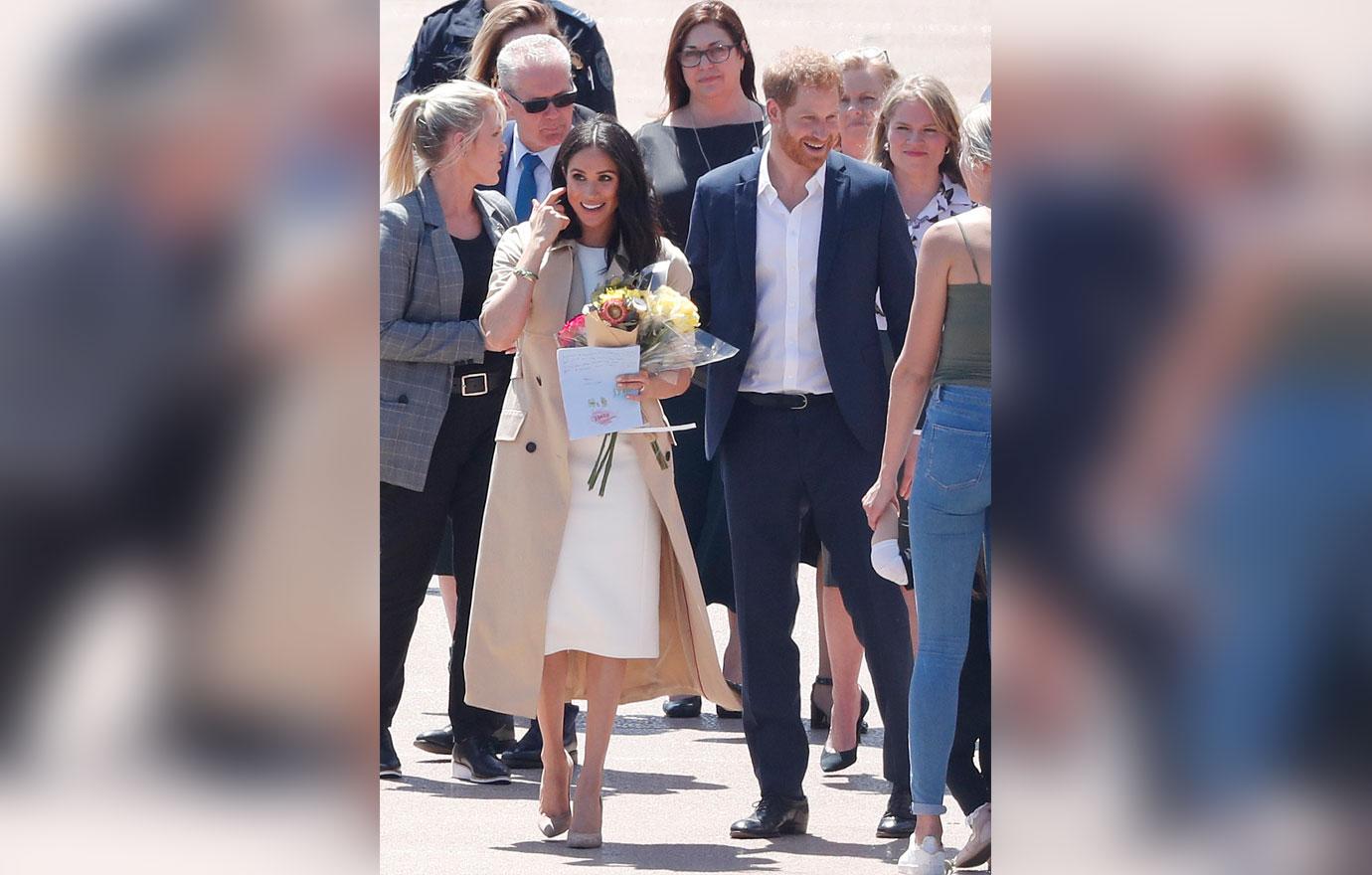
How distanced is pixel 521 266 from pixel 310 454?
3.30m

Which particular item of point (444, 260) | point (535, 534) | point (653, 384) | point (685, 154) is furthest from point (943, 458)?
point (685, 154)

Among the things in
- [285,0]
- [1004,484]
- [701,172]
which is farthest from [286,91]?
[701,172]

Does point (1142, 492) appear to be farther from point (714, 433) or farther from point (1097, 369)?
point (714, 433)

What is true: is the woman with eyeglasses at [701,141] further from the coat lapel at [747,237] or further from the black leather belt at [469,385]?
the coat lapel at [747,237]

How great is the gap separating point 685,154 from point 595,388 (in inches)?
69.0

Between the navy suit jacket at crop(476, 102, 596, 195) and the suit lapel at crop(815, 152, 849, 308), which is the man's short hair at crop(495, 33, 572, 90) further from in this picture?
the suit lapel at crop(815, 152, 849, 308)

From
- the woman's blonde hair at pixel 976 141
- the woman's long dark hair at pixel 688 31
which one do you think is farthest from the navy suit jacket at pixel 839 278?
the woman's long dark hair at pixel 688 31

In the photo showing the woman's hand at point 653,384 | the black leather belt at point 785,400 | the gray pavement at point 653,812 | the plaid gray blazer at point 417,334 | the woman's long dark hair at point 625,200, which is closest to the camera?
the gray pavement at point 653,812

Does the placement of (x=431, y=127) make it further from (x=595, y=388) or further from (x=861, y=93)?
(x=861, y=93)

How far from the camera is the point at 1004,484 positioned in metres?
2.19

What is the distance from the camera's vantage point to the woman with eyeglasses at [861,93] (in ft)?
23.4

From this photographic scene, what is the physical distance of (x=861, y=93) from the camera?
7.15m

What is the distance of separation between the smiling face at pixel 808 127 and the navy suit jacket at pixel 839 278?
0.05 meters

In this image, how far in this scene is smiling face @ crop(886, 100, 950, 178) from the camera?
20.2 feet
